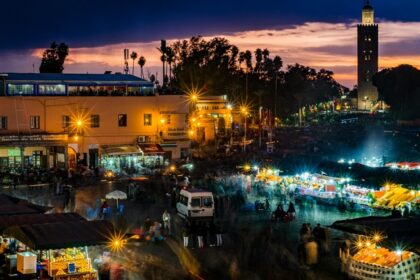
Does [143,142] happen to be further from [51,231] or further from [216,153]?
[51,231]

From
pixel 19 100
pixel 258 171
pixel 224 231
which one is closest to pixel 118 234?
pixel 224 231

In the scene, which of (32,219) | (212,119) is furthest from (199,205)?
(212,119)

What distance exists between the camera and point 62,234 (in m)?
16.1

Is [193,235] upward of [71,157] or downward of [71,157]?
downward

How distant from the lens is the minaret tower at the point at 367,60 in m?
193

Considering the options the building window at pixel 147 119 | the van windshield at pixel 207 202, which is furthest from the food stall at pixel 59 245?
the building window at pixel 147 119

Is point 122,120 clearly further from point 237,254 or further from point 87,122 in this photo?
point 237,254

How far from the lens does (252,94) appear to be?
353ft

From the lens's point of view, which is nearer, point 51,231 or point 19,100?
point 51,231

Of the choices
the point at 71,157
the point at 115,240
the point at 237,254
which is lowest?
the point at 237,254

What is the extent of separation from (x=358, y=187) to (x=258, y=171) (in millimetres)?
11022

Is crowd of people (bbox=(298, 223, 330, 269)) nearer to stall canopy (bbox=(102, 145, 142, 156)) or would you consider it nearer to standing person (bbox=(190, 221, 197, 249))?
standing person (bbox=(190, 221, 197, 249))

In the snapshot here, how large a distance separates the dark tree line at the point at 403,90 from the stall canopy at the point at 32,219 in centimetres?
12365

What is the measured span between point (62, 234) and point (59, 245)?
434 millimetres
